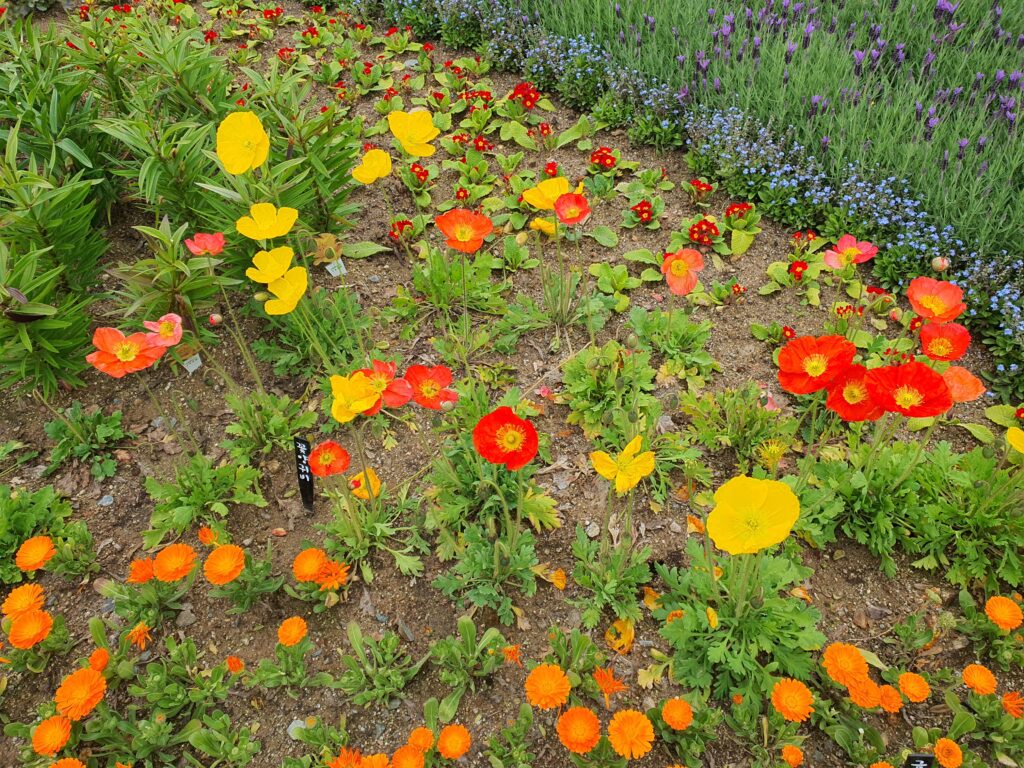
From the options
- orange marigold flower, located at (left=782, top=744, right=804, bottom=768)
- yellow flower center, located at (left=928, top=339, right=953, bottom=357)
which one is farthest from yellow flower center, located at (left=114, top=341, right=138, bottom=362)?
yellow flower center, located at (left=928, top=339, right=953, bottom=357)

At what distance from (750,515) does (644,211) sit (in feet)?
7.50

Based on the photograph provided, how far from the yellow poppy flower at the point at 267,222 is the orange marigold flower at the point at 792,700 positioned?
2.07 metres

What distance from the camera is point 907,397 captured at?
1813 mm

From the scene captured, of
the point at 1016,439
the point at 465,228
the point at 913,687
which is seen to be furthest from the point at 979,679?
the point at 465,228

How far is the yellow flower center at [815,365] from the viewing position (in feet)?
5.90

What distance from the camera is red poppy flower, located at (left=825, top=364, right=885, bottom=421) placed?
1777 mm

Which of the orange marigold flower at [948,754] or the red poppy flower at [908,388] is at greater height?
the red poppy flower at [908,388]

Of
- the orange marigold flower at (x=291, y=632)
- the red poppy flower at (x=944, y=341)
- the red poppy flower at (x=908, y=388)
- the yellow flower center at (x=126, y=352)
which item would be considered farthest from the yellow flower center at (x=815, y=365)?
the yellow flower center at (x=126, y=352)

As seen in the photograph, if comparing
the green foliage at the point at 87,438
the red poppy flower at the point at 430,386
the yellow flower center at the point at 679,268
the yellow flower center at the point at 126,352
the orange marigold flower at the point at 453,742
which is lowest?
the green foliage at the point at 87,438

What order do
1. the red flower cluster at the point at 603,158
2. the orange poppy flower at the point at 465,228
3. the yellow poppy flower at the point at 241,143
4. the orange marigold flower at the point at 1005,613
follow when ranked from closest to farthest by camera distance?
the orange marigold flower at the point at 1005,613, the yellow poppy flower at the point at 241,143, the orange poppy flower at the point at 465,228, the red flower cluster at the point at 603,158

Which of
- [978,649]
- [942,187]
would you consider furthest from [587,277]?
[978,649]

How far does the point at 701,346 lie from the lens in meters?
3.07

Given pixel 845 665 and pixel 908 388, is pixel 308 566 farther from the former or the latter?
pixel 908 388

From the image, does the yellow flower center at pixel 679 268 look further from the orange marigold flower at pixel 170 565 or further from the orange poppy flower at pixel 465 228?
the orange marigold flower at pixel 170 565
